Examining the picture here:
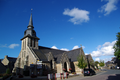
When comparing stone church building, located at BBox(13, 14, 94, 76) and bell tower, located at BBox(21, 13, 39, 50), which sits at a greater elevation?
bell tower, located at BBox(21, 13, 39, 50)

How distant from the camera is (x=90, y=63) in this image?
118ft

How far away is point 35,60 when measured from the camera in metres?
26.1

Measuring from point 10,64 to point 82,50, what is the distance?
3682 centimetres

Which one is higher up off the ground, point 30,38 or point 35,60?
point 30,38

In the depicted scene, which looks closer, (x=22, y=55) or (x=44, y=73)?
(x=44, y=73)

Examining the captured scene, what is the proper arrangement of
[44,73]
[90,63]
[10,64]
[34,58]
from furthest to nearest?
[10,64]
[90,63]
[34,58]
[44,73]

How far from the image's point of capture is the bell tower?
31.0 meters

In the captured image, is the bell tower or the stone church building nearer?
the stone church building

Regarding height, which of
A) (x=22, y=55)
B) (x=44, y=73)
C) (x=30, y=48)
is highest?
(x=30, y=48)

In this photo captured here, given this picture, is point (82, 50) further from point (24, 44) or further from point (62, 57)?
point (24, 44)

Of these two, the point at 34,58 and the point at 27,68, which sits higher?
the point at 34,58

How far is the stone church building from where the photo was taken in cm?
2556

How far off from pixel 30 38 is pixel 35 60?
342 inches

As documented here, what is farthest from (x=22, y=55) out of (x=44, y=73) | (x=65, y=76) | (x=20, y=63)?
(x=65, y=76)
